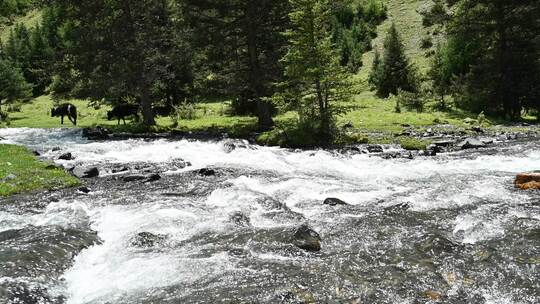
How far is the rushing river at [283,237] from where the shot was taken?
9492 millimetres

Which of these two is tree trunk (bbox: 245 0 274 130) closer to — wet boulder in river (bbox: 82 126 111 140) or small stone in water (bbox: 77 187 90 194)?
Answer: wet boulder in river (bbox: 82 126 111 140)

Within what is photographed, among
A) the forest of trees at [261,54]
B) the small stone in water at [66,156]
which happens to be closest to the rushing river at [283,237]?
the small stone in water at [66,156]

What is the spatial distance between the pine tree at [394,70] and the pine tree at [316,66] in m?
25.3

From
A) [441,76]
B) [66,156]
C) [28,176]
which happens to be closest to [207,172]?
[28,176]

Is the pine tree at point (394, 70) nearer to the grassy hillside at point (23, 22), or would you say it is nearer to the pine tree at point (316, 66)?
the pine tree at point (316, 66)

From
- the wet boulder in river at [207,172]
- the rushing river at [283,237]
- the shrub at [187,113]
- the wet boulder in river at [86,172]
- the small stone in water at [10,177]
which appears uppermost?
the shrub at [187,113]

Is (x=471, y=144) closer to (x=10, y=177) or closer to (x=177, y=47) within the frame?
(x=10, y=177)

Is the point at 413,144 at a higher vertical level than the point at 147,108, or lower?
lower

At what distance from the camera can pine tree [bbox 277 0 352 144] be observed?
1040 inches

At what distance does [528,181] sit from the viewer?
16.2m

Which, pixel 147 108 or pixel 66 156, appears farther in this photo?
pixel 147 108

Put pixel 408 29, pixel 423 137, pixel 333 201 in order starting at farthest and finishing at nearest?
pixel 408 29 < pixel 423 137 < pixel 333 201

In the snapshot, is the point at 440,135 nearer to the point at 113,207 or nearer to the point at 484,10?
the point at 484,10

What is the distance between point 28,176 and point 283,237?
1307cm
